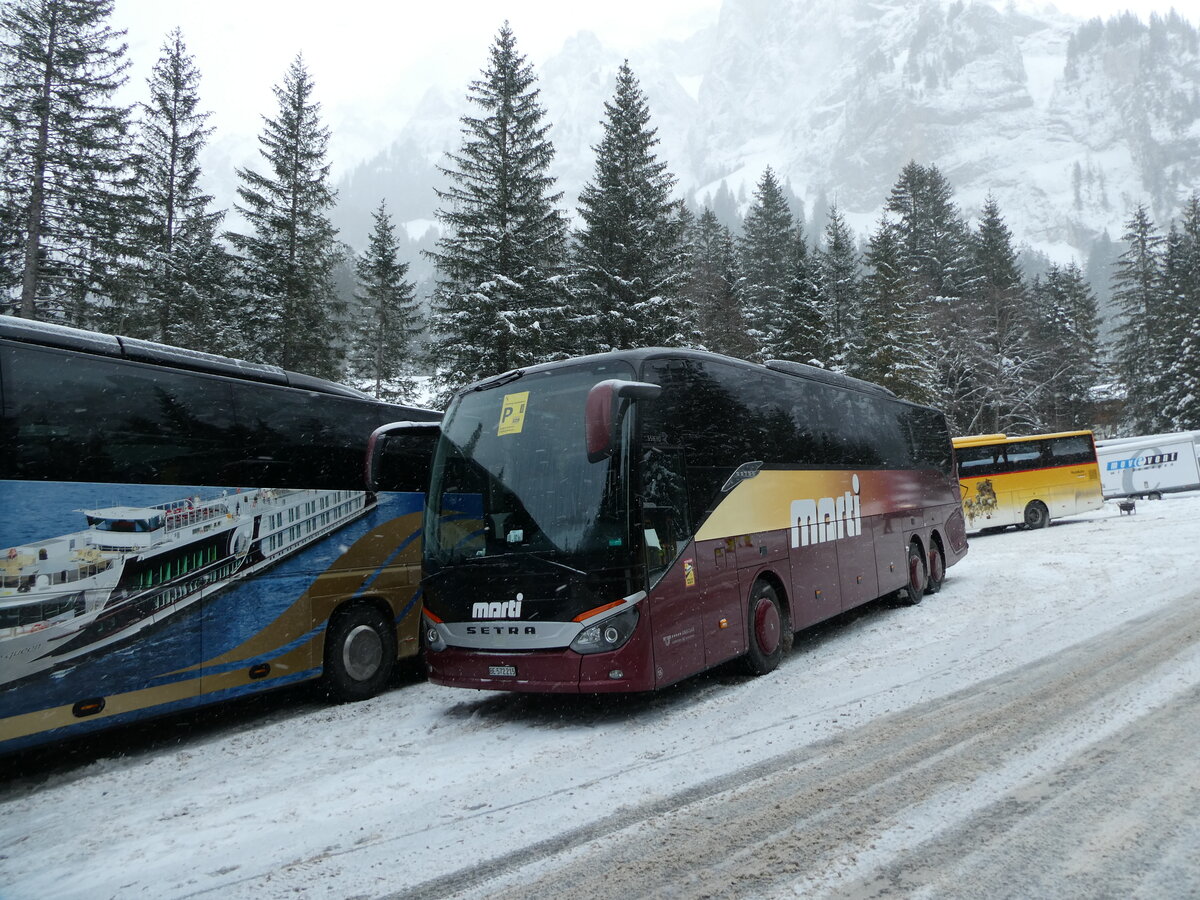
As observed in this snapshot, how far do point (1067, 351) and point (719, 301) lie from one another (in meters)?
21.6

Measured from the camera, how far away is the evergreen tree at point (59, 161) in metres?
20.9

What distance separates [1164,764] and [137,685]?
774 cm

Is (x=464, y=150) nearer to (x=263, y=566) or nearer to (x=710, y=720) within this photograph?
(x=263, y=566)

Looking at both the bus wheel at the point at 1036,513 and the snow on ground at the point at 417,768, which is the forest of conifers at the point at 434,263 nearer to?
the bus wheel at the point at 1036,513

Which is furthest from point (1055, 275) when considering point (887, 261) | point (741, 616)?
point (741, 616)

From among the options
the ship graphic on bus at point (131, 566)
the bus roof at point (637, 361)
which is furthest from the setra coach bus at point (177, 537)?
the bus roof at point (637, 361)

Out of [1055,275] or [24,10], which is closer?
[24,10]

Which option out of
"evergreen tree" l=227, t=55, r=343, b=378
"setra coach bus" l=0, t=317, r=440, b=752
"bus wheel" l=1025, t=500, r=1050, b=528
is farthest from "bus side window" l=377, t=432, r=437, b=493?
"bus wheel" l=1025, t=500, r=1050, b=528

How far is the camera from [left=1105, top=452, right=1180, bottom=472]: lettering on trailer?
107ft

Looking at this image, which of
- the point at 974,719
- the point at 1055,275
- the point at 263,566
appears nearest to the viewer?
the point at 974,719

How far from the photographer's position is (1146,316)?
2037 inches

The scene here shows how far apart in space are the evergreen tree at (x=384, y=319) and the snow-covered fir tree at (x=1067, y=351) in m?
32.8

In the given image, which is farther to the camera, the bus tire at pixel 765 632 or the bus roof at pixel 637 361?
the bus tire at pixel 765 632

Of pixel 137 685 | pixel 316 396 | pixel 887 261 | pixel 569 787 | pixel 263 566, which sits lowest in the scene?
pixel 569 787
